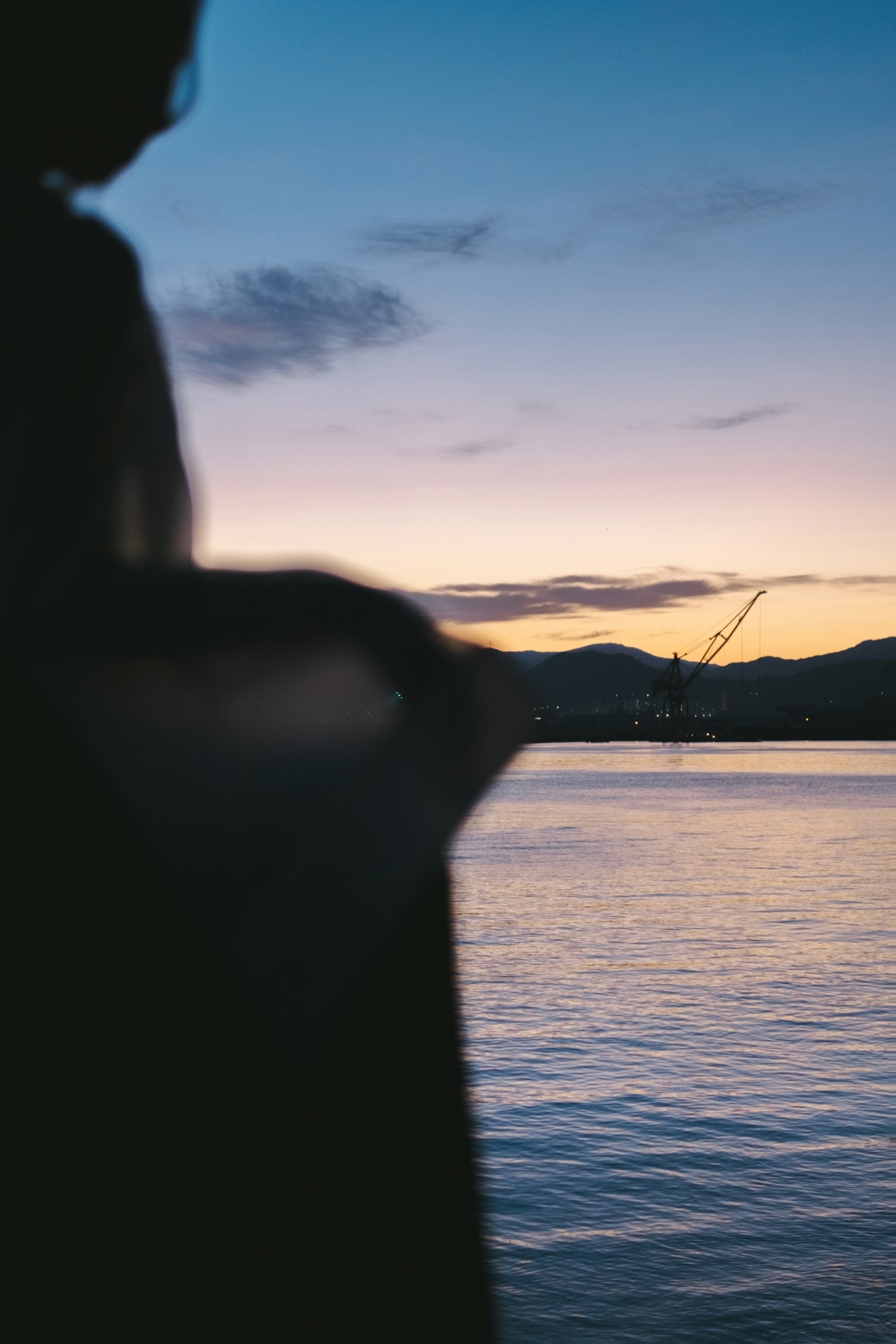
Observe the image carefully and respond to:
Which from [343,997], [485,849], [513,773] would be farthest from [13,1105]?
[485,849]

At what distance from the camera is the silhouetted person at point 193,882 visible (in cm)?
42

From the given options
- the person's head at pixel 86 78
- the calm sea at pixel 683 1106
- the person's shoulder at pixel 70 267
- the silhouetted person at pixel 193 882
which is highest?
the person's head at pixel 86 78

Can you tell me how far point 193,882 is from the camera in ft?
1.36

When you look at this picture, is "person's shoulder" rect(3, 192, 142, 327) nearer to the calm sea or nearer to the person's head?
the person's head

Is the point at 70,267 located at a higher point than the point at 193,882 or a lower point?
higher

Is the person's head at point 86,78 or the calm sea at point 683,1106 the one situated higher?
the person's head at point 86,78

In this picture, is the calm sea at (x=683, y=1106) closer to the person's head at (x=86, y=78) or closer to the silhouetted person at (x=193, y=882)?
the silhouetted person at (x=193, y=882)

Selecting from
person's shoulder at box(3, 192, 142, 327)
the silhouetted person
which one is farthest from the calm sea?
person's shoulder at box(3, 192, 142, 327)

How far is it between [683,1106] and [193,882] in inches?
390

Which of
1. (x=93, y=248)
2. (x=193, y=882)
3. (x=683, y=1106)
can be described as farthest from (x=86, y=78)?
(x=683, y=1106)

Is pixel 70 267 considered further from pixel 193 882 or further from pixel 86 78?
pixel 193 882

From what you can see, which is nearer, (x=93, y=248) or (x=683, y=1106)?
(x=93, y=248)

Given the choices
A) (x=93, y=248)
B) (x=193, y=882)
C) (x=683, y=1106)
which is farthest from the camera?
(x=683, y=1106)

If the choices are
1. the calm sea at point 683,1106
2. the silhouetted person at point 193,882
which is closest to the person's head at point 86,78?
the silhouetted person at point 193,882
